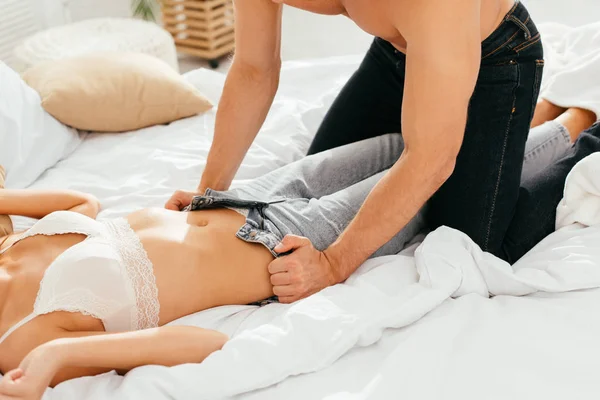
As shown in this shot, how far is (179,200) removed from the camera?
1.54 meters

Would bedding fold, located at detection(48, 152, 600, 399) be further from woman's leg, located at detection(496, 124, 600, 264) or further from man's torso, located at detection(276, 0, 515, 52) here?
man's torso, located at detection(276, 0, 515, 52)

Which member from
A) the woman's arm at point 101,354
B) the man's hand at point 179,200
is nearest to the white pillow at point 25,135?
the man's hand at point 179,200

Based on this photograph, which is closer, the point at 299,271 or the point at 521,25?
the point at 299,271

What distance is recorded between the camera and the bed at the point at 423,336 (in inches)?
42.2

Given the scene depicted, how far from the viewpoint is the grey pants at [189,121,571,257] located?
4.58 ft

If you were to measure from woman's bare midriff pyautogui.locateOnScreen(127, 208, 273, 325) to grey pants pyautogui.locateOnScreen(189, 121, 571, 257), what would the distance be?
4 centimetres

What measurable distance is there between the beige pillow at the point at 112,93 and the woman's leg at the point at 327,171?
0.68 m

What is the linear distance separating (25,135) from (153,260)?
2.91ft

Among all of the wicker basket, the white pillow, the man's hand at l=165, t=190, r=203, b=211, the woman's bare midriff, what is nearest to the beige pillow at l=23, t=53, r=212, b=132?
the white pillow

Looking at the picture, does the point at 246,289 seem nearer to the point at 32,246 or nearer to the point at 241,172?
the point at 32,246

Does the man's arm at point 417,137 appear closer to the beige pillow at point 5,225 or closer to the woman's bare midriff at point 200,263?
the woman's bare midriff at point 200,263

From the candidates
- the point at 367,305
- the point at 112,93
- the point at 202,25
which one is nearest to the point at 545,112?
the point at 367,305

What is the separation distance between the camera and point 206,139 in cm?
204

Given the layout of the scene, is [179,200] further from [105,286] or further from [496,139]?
[496,139]
